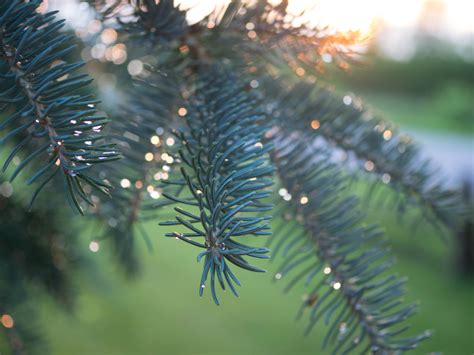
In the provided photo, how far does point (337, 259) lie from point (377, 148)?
11 cm

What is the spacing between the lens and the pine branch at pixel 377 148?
36 cm

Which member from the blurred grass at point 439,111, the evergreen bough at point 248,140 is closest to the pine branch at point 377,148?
the evergreen bough at point 248,140

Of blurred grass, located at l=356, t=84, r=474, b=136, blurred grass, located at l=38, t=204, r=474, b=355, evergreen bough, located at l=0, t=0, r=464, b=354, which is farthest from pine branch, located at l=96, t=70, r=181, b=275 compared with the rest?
blurred grass, located at l=356, t=84, r=474, b=136

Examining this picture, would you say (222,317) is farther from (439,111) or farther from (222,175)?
(439,111)

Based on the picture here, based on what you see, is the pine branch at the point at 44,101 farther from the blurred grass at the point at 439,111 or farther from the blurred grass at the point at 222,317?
the blurred grass at the point at 439,111

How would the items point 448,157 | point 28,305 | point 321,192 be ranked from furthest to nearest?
1. point 448,157
2. point 28,305
3. point 321,192

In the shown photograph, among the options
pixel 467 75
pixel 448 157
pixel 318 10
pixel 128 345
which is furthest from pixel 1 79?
pixel 467 75

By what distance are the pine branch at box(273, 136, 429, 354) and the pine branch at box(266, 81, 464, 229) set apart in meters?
0.04

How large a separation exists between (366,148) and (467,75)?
713 centimetres

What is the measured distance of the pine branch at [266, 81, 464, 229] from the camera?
36cm

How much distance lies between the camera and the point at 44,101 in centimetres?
22

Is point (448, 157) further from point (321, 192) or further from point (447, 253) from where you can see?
point (321, 192)

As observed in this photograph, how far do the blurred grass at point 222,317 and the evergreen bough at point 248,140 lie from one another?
1026 millimetres

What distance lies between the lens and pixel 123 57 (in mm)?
475
